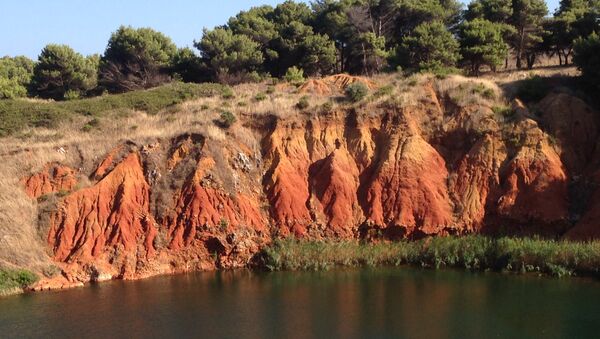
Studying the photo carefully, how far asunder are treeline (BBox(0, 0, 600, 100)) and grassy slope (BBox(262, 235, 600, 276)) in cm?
2120

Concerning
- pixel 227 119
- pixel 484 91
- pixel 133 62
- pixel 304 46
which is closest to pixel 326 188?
pixel 227 119

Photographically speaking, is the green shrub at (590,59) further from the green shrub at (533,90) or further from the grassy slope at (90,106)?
the grassy slope at (90,106)

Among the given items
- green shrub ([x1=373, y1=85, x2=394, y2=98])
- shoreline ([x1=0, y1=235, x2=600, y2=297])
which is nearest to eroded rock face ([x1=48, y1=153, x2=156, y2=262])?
shoreline ([x1=0, y1=235, x2=600, y2=297])

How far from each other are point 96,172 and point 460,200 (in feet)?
65.8

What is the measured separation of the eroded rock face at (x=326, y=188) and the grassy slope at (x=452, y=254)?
1437 millimetres

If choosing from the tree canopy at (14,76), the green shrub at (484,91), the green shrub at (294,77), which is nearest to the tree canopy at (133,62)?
the tree canopy at (14,76)

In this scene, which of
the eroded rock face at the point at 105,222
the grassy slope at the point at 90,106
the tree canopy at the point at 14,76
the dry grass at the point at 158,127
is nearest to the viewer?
the eroded rock face at the point at 105,222

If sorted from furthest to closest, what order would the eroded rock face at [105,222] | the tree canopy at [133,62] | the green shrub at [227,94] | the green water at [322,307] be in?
1. the tree canopy at [133,62]
2. the green shrub at [227,94]
3. the eroded rock face at [105,222]
4. the green water at [322,307]

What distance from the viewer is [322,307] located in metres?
26.3

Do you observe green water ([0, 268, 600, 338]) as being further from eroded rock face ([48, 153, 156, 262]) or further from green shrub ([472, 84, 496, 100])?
green shrub ([472, 84, 496, 100])

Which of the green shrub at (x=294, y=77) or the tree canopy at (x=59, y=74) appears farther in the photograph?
the tree canopy at (x=59, y=74)

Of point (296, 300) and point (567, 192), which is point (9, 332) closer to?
point (296, 300)

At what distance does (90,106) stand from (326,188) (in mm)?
20525

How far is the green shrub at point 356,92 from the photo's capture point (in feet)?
138
